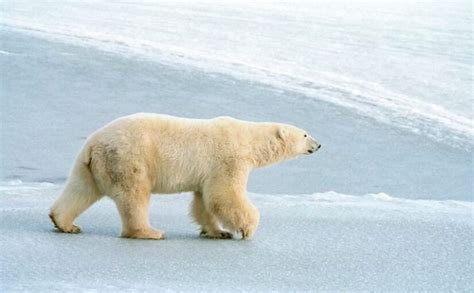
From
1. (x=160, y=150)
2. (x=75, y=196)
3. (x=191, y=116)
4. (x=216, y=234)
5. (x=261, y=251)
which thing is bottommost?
(x=191, y=116)

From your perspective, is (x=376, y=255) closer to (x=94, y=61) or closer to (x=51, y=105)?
(x=51, y=105)

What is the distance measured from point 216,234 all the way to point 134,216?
551 millimetres

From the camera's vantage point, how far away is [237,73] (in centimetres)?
1118

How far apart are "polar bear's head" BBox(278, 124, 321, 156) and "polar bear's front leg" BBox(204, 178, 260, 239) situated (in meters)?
0.56

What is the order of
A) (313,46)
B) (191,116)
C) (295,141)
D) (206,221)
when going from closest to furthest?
(206,221)
(295,141)
(191,116)
(313,46)

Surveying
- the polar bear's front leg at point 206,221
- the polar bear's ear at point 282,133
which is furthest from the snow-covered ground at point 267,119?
the polar bear's ear at point 282,133

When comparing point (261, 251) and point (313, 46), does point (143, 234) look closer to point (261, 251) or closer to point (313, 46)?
point (261, 251)

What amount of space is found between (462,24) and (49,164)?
532 inches

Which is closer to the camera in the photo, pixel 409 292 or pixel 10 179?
pixel 409 292

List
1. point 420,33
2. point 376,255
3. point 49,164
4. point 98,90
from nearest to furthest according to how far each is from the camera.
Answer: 1. point 376,255
2. point 49,164
3. point 98,90
4. point 420,33

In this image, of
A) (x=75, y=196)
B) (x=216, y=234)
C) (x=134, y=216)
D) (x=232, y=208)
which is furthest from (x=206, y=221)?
(x=75, y=196)

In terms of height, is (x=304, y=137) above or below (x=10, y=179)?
above

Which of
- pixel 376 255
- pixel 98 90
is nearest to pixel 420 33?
pixel 98 90

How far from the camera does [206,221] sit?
4738 millimetres
